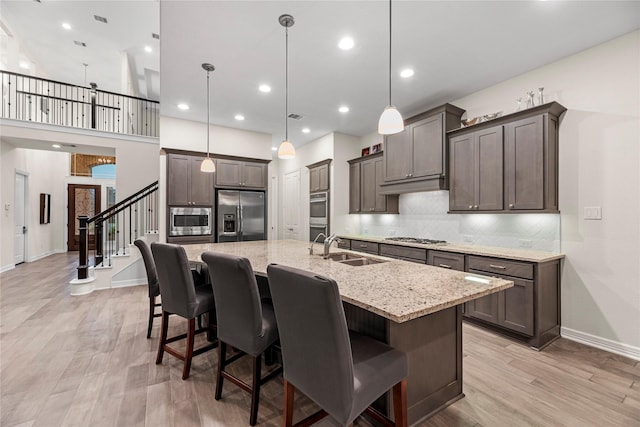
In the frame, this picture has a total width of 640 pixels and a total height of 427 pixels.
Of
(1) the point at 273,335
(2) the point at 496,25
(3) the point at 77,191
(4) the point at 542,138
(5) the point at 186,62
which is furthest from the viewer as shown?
(3) the point at 77,191

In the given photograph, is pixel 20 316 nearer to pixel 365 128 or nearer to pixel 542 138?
pixel 365 128

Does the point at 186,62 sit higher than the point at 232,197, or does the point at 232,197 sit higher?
the point at 186,62

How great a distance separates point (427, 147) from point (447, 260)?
1.63 meters

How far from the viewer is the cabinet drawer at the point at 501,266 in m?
2.62

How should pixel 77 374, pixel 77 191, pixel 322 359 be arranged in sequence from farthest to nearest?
pixel 77 191 < pixel 77 374 < pixel 322 359

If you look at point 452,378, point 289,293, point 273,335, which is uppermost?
point 289,293

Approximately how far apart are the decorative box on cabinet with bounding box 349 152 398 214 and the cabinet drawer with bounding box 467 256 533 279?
6.36 ft

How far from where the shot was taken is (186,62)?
305cm

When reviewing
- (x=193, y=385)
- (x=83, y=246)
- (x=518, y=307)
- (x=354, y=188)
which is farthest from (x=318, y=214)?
(x=193, y=385)

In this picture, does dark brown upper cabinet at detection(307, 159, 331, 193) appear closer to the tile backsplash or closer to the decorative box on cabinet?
the decorative box on cabinet

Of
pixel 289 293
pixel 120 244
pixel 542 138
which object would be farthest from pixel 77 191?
pixel 542 138

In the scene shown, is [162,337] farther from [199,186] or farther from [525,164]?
[525,164]

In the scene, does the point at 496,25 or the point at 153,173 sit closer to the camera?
the point at 496,25

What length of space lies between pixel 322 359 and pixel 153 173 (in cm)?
535
